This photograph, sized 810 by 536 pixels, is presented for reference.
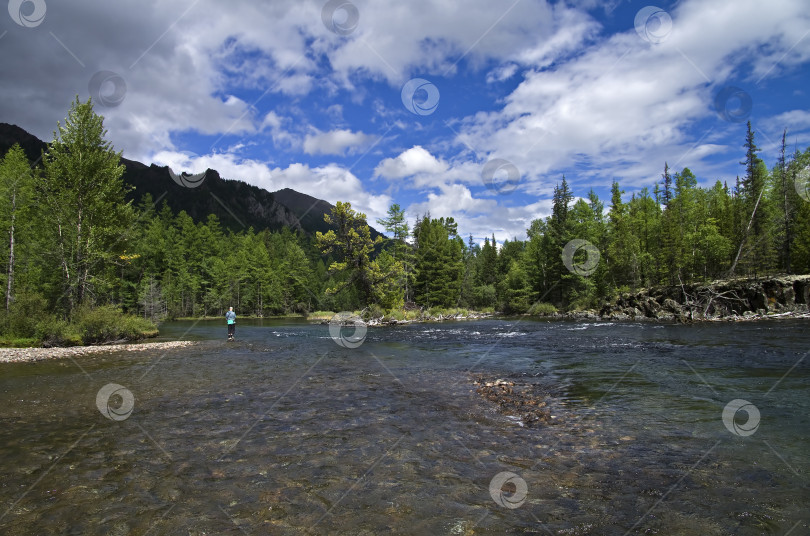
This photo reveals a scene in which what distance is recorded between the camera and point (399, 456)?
258 inches

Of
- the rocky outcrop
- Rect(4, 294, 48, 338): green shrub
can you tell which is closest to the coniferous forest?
Rect(4, 294, 48, 338): green shrub

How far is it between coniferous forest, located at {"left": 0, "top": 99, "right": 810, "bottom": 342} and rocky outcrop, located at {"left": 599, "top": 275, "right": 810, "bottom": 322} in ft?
16.0

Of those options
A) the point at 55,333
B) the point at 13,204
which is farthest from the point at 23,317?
the point at 13,204

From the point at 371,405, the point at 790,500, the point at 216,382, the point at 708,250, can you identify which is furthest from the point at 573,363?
the point at 708,250

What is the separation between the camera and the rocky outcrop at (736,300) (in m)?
37.0

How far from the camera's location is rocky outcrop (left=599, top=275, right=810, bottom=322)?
36969mm

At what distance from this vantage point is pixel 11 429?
7.85 metres

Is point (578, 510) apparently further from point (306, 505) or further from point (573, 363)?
point (573, 363)

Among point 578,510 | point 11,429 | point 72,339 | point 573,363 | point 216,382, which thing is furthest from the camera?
point 72,339

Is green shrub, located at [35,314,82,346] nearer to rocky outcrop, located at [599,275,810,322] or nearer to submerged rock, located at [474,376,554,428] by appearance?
submerged rock, located at [474,376,554,428]

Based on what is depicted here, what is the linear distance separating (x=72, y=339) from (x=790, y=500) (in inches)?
1218

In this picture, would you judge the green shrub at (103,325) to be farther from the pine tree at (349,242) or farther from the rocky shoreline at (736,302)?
the rocky shoreline at (736,302)

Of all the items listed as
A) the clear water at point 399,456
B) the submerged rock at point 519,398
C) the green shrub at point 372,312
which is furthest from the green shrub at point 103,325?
the green shrub at point 372,312

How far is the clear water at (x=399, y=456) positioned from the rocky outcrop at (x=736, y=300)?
2962cm
